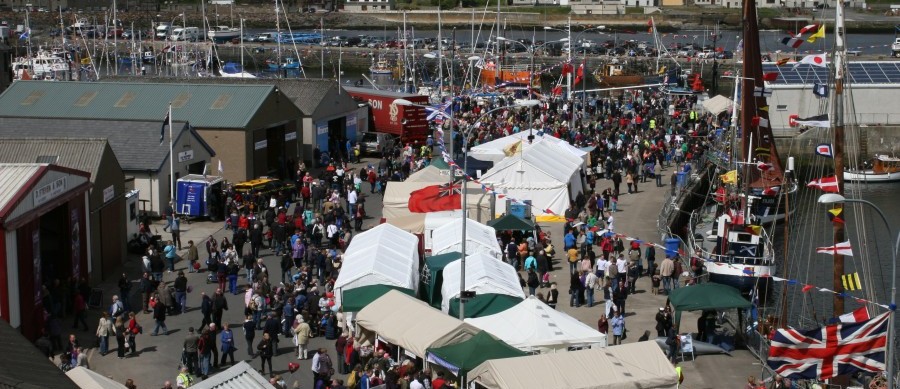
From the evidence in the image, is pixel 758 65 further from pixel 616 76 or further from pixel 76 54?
pixel 76 54

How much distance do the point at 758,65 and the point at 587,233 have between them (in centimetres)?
1545

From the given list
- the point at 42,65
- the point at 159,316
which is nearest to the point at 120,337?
the point at 159,316

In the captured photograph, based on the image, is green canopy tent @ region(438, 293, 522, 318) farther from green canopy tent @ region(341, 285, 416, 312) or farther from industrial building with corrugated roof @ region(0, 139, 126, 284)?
industrial building with corrugated roof @ region(0, 139, 126, 284)

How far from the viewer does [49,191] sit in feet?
94.2

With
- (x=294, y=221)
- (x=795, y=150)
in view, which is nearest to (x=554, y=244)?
(x=294, y=221)

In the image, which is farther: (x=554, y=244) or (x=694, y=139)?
(x=694, y=139)

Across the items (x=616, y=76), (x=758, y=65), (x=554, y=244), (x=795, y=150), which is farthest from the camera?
(x=616, y=76)

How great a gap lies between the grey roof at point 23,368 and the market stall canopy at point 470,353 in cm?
785

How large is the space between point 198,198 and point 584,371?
67.9 ft

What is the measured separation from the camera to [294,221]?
36656 millimetres

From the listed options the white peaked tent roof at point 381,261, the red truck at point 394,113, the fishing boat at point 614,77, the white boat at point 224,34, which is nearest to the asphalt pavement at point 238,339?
the white peaked tent roof at point 381,261

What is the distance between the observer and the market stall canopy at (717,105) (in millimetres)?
65438

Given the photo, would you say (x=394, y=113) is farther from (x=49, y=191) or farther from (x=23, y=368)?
(x=23, y=368)

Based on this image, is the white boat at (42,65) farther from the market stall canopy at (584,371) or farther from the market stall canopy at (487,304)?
the market stall canopy at (584,371)
